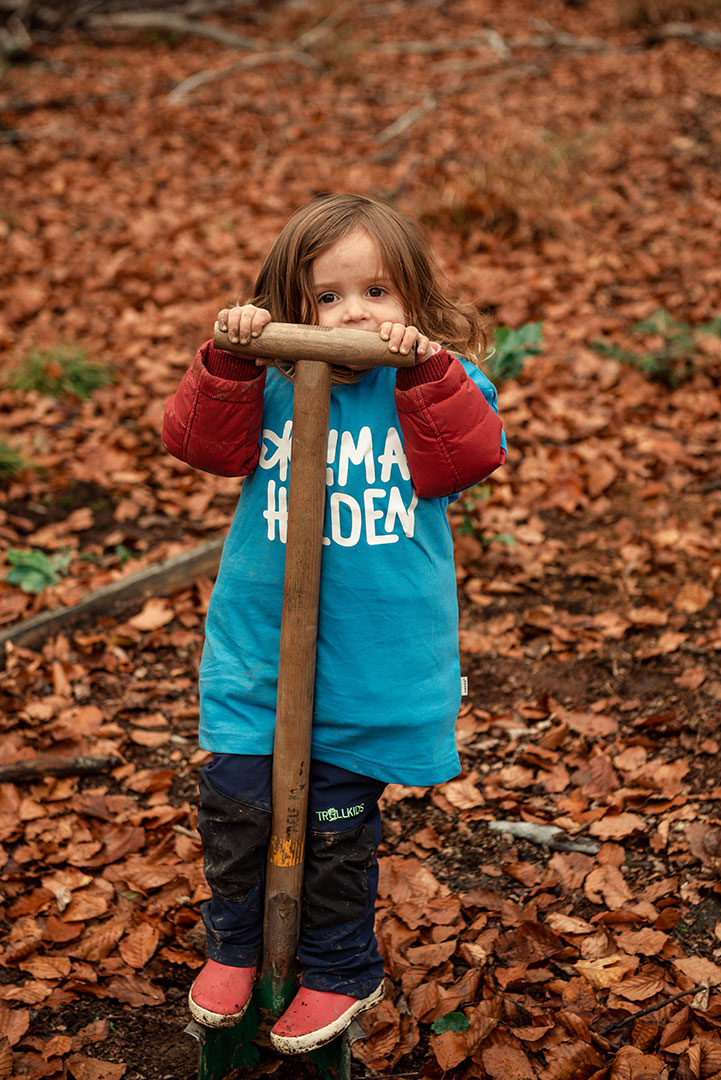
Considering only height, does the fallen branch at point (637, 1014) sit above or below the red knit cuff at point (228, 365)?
below

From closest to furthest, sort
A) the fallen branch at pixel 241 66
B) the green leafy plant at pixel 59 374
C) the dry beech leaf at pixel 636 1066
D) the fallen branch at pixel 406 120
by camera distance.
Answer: the dry beech leaf at pixel 636 1066
the green leafy plant at pixel 59 374
the fallen branch at pixel 406 120
the fallen branch at pixel 241 66

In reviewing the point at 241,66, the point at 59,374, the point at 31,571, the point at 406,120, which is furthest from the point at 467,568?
the point at 241,66

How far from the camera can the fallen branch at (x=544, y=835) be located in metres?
2.93

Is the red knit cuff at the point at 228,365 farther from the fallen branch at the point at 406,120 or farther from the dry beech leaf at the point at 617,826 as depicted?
the fallen branch at the point at 406,120

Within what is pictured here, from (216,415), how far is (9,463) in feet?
10.6

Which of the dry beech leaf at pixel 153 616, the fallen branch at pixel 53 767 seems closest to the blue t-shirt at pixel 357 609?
the fallen branch at pixel 53 767

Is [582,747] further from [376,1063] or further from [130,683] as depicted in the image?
[130,683]

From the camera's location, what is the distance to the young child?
2023 mm

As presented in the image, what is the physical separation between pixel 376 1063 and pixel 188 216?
270 inches

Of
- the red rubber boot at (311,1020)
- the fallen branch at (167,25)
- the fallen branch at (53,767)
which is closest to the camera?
the red rubber boot at (311,1020)

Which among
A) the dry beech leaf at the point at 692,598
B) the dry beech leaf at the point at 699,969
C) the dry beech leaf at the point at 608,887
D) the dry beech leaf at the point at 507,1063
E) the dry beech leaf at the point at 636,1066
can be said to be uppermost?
the dry beech leaf at the point at 692,598

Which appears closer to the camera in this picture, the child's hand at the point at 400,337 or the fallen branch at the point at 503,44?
the child's hand at the point at 400,337

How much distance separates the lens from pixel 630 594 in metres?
4.00

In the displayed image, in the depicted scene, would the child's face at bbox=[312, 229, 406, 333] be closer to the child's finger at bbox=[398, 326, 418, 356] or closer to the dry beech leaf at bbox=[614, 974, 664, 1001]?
the child's finger at bbox=[398, 326, 418, 356]
